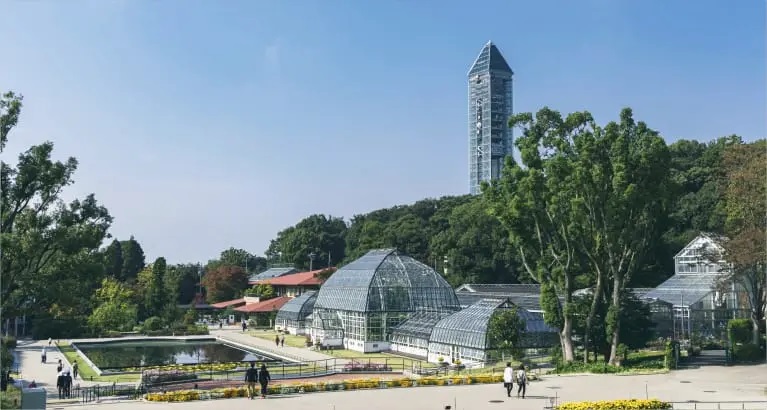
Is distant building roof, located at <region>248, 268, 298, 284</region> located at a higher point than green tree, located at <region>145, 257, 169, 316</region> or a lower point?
higher

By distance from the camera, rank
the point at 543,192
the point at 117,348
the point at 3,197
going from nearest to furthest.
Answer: the point at 3,197, the point at 543,192, the point at 117,348

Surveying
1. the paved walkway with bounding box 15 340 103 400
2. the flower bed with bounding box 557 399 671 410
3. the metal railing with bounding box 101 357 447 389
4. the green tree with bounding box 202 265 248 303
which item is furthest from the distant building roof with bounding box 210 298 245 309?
the flower bed with bounding box 557 399 671 410

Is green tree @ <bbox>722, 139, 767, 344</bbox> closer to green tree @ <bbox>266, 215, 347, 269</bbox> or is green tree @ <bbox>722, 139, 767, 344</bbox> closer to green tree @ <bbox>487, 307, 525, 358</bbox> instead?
green tree @ <bbox>487, 307, 525, 358</bbox>

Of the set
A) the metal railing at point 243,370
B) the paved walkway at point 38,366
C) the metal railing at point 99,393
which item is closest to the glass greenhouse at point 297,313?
the paved walkway at point 38,366

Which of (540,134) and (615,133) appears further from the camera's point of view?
(540,134)

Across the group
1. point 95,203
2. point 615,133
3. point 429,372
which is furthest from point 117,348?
point 615,133

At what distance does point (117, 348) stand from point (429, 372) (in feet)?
124

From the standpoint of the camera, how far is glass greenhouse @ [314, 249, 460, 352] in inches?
2227

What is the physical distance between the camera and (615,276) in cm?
4153

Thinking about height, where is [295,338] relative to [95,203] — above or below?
below

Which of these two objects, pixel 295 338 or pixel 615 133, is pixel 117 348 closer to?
pixel 295 338

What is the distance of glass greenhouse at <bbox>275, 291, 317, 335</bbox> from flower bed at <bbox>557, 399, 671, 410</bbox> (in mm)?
47791

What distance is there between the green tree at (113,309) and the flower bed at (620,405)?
6085 centimetres

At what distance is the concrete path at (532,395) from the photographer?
27875 mm
